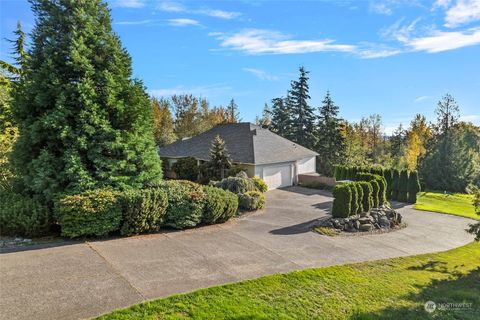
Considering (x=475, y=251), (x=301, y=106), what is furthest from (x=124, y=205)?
(x=301, y=106)

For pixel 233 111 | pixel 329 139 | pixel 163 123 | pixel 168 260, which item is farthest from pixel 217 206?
pixel 233 111

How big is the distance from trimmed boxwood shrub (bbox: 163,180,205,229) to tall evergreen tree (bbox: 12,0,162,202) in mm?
1620

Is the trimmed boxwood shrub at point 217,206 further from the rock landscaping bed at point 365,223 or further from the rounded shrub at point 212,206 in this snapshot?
the rock landscaping bed at point 365,223

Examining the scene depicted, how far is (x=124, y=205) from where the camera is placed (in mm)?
9648

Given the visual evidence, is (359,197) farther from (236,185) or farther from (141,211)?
(141,211)

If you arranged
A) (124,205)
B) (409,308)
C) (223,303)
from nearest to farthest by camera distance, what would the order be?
(223,303)
(409,308)
(124,205)

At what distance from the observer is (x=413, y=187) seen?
20.8 m

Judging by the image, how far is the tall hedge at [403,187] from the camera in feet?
69.3

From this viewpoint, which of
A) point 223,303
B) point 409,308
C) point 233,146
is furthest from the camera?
point 233,146

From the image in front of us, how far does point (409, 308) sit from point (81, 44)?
12.2 m

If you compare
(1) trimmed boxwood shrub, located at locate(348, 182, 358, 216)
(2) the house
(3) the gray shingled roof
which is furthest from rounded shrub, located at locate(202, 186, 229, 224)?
(3) the gray shingled roof

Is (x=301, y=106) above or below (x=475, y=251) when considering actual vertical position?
above

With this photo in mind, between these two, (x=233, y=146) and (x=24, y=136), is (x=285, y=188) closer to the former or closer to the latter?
(x=233, y=146)

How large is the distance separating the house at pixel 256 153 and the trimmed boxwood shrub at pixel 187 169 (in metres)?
0.86
